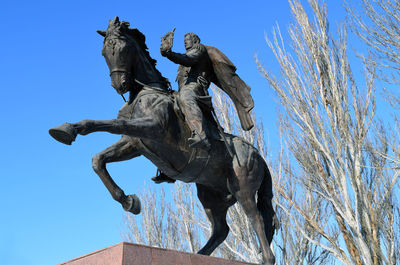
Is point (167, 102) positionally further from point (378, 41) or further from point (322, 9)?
point (322, 9)

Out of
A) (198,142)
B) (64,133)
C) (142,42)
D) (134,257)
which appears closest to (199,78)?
(142,42)

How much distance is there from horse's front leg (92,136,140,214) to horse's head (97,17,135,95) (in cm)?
52

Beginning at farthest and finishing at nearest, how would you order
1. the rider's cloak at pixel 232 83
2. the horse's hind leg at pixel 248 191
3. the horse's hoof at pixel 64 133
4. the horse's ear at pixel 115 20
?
1. the rider's cloak at pixel 232 83
2. the horse's hind leg at pixel 248 191
3. the horse's ear at pixel 115 20
4. the horse's hoof at pixel 64 133

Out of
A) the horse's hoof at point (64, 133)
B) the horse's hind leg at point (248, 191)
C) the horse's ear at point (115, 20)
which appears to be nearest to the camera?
the horse's hoof at point (64, 133)

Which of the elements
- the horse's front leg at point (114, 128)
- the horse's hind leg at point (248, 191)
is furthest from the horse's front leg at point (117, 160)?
the horse's hind leg at point (248, 191)

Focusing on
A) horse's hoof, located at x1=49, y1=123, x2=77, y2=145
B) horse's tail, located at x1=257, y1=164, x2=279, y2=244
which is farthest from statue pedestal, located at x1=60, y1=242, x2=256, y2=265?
horse's tail, located at x1=257, y1=164, x2=279, y2=244

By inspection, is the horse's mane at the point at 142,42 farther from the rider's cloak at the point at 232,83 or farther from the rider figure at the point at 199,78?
the rider's cloak at the point at 232,83

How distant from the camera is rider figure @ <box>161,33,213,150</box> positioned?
4715 millimetres

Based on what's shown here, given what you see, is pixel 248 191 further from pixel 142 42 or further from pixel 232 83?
pixel 142 42

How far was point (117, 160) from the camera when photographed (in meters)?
4.75

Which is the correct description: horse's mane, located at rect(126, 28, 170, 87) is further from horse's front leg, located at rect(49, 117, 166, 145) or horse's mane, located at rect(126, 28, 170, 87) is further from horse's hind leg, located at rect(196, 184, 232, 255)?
horse's hind leg, located at rect(196, 184, 232, 255)

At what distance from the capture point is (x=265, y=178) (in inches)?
219

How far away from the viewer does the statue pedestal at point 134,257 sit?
353cm

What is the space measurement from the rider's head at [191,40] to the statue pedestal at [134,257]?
7.67ft
